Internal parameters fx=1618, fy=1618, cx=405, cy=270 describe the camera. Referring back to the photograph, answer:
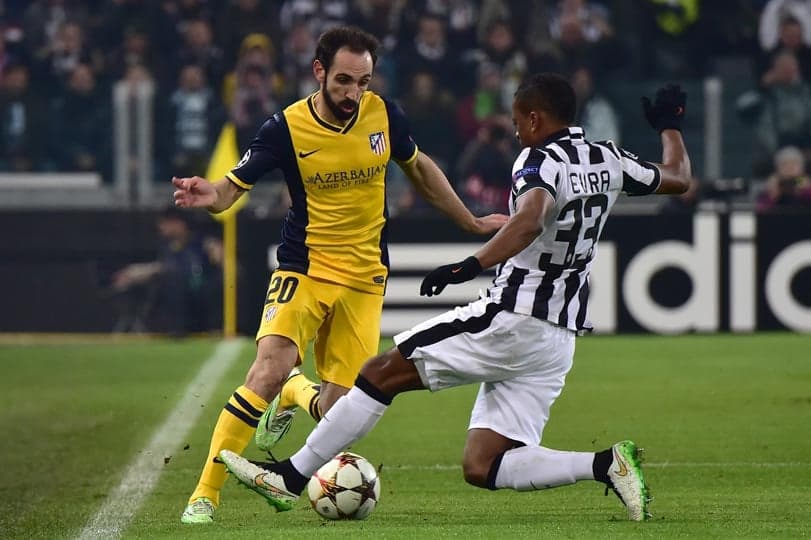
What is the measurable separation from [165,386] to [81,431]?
2.10 m

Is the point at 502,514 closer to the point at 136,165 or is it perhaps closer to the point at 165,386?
the point at 165,386

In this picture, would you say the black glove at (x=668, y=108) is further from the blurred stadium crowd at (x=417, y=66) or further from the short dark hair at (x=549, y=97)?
the blurred stadium crowd at (x=417, y=66)

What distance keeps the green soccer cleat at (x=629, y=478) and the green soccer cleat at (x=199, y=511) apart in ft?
5.20

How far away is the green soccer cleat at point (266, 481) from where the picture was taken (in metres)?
6.16

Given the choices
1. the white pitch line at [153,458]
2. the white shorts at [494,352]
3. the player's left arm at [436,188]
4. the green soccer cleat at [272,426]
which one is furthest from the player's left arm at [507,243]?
the green soccer cleat at [272,426]

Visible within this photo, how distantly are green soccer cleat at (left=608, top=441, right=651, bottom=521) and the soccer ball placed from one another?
0.95m

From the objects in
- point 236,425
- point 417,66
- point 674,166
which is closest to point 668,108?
point 674,166

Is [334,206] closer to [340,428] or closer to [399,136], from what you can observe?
[399,136]

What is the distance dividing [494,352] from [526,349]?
5.0 inches

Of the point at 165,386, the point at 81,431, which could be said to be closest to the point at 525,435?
the point at 81,431

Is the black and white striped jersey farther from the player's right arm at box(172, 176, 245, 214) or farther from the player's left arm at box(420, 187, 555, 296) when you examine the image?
the player's right arm at box(172, 176, 245, 214)

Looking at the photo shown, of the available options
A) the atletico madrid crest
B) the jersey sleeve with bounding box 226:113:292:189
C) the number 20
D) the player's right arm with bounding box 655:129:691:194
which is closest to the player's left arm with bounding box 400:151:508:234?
the atletico madrid crest

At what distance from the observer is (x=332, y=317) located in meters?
7.18

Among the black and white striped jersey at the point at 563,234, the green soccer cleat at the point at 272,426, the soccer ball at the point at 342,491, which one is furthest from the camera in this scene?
the green soccer cleat at the point at 272,426
